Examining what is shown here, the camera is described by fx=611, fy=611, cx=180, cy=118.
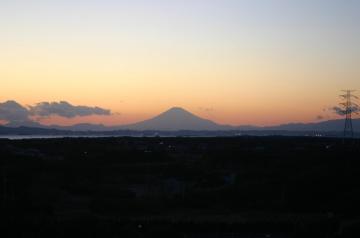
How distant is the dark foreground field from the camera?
966 inches

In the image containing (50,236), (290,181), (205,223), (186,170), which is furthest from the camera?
(186,170)

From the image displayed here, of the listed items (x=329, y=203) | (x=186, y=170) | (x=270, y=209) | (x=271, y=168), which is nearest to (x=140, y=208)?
(x=270, y=209)

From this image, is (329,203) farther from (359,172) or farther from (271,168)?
(271,168)

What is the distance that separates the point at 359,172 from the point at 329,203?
1111cm

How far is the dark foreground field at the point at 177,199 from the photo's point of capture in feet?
80.5

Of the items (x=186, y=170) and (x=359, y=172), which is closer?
(x=359, y=172)

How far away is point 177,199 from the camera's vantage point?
39.1 metres

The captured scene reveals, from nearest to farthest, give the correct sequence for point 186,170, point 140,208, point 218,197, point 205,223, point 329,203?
point 205,223 < point 140,208 < point 329,203 < point 218,197 < point 186,170

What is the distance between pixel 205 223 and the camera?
27.9 meters

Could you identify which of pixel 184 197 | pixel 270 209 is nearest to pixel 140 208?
pixel 184 197

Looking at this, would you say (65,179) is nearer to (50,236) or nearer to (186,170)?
(186,170)

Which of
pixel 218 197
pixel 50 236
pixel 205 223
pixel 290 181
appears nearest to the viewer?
pixel 50 236

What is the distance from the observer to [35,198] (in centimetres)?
3669

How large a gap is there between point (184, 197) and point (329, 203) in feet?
29.9
